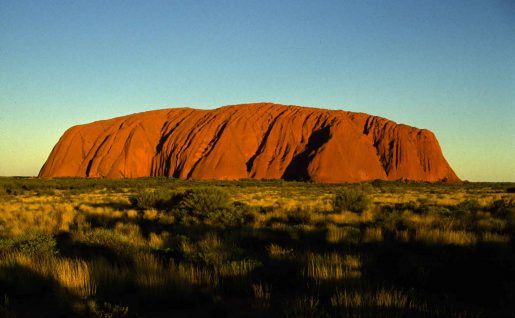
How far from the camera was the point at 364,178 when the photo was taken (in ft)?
238

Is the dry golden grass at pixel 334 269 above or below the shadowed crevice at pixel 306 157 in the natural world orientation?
below

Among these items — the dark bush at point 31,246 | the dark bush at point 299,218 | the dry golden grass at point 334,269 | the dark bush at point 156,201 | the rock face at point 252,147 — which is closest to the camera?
the dry golden grass at point 334,269

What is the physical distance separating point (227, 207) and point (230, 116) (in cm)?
7276

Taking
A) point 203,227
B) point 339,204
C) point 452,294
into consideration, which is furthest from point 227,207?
point 452,294

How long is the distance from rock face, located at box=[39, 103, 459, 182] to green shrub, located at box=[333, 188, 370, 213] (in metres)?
50.3

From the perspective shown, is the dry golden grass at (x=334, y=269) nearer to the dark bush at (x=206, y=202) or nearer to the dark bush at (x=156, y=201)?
the dark bush at (x=206, y=202)

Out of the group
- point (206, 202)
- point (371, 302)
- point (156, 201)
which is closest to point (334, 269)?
point (371, 302)

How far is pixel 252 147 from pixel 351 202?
6330 cm

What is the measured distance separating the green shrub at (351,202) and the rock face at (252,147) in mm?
50342

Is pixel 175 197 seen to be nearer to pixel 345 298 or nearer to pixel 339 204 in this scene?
pixel 339 204

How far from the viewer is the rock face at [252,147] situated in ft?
237

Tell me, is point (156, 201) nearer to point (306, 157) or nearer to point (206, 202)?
point (206, 202)

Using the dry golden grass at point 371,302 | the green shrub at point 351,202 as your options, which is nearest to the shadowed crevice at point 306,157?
the green shrub at point 351,202

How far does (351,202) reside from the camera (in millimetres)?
16141
